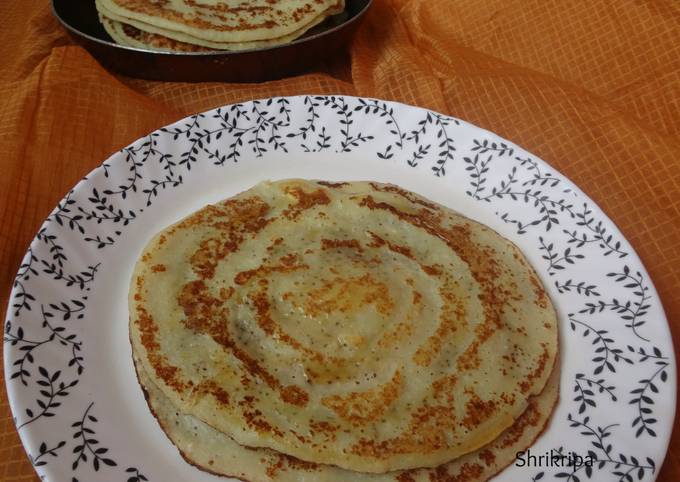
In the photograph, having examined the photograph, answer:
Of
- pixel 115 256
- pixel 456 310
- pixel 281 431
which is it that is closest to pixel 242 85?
pixel 115 256

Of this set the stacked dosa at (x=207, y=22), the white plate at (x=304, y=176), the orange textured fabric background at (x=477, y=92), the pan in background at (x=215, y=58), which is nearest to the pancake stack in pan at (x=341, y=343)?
the white plate at (x=304, y=176)

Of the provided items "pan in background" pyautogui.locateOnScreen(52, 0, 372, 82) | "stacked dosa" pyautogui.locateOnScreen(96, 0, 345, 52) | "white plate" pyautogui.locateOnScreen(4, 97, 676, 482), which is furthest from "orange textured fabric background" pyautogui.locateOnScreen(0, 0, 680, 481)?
"white plate" pyautogui.locateOnScreen(4, 97, 676, 482)

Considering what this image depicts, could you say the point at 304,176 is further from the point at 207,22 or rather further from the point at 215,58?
the point at 207,22

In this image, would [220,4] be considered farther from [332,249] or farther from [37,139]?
[332,249]

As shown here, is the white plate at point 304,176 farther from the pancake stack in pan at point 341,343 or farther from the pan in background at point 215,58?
the pan in background at point 215,58

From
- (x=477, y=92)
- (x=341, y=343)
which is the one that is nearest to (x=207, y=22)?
Result: (x=477, y=92)

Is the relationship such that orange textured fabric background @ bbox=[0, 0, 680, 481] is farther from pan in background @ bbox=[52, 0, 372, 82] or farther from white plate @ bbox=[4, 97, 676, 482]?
white plate @ bbox=[4, 97, 676, 482]
